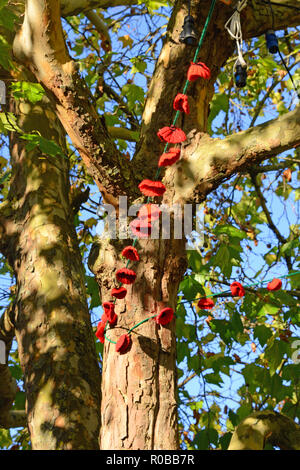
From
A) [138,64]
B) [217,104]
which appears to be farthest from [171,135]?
[138,64]

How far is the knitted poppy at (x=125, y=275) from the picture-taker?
2.70 meters

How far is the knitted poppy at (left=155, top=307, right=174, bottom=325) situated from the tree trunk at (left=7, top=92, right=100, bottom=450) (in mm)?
606

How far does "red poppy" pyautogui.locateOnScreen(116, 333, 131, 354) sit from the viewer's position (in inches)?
102

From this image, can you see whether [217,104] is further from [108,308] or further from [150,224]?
[108,308]

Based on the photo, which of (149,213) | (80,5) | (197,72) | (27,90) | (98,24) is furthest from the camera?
(98,24)

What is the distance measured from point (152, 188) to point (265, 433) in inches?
49.4

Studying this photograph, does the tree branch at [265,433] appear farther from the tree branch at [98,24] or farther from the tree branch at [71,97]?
the tree branch at [98,24]

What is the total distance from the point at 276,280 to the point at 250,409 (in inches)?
97.3

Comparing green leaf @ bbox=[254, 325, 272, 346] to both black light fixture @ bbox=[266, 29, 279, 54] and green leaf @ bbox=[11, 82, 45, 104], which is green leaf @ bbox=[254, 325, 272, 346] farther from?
green leaf @ bbox=[11, 82, 45, 104]

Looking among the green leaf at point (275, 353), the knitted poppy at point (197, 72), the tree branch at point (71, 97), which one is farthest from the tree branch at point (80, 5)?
the green leaf at point (275, 353)

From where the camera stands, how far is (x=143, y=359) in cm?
263

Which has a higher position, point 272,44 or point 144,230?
point 272,44

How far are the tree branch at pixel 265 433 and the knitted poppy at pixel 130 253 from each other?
0.92 m
